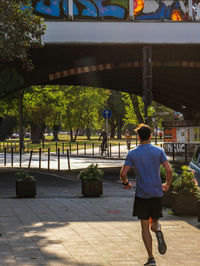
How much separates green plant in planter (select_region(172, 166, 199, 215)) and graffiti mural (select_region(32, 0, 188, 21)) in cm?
1153

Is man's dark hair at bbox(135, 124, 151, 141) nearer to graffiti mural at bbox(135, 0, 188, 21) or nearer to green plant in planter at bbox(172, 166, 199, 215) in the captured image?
green plant in planter at bbox(172, 166, 199, 215)

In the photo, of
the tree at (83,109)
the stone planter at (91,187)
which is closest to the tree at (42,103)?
the tree at (83,109)

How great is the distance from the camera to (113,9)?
72.8ft

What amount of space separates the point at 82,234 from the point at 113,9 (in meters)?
14.2

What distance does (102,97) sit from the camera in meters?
83.8

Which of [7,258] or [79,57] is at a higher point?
[79,57]

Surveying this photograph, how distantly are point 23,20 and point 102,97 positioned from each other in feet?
212

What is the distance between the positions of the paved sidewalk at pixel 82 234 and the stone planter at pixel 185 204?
0.26m

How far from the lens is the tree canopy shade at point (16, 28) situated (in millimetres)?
18359

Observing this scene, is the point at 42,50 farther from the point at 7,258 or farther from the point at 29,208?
the point at 7,258

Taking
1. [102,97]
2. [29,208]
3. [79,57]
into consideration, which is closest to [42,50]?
[79,57]

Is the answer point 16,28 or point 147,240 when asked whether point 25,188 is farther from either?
point 147,240

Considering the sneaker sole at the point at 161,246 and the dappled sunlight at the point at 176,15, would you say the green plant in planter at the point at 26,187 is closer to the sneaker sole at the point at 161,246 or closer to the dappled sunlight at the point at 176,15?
the sneaker sole at the point at 161,246

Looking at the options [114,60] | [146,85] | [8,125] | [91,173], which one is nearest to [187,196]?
[91,173]
